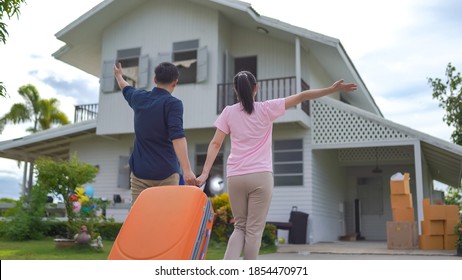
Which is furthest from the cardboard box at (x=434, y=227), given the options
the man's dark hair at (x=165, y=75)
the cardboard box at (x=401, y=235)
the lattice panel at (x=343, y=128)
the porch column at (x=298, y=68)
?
the man's dark hair at (x=165, y=75)

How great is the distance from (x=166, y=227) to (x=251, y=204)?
0.60m

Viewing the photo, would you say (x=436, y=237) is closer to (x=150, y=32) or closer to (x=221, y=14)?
(x=221, y=14)

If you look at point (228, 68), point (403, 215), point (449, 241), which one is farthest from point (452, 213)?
point (228, 68)

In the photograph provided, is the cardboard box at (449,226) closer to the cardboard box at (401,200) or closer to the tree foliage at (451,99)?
the cardboard box at (401,200)

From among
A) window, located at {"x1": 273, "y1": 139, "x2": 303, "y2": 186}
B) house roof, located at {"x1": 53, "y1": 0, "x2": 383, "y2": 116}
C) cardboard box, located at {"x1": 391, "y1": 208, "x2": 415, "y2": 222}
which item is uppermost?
house roof, located at {"x1": 53, "y1": 0, "x2": 383, "y2": 116}

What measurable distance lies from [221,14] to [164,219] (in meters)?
10.8

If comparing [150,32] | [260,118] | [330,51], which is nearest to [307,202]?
[330,51]

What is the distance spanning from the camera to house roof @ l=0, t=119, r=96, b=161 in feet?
46.4

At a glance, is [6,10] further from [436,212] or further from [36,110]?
[36,110]

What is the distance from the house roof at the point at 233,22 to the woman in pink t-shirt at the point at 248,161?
8.89 metres

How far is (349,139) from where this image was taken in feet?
38.6

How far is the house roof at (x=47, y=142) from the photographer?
14.2 meters

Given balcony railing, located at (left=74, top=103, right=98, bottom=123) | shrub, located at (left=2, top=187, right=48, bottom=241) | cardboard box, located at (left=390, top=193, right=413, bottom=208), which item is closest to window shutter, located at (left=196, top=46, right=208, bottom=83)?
balcony railing, located at (left=74, top=103, right=98, bottom=123)

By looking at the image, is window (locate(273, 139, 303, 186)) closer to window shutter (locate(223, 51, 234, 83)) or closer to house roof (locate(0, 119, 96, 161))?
window shutter (locate(223, 51, 234, 83))
